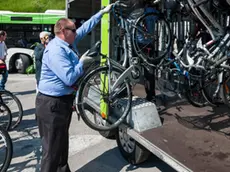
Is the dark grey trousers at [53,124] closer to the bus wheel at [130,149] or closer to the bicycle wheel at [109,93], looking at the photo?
the bicycle wheel at [109,93]

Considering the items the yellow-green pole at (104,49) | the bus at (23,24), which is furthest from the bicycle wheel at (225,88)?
the bus at (23,24)

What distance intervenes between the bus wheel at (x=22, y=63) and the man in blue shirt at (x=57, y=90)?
10.6 metres

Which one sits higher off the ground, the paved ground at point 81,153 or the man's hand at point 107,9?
the man's hand at point 107,9

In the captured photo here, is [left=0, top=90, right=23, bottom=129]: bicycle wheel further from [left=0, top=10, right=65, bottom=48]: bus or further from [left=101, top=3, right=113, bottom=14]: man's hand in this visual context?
[left=0, top=10, right=65, bottom=48]: bus

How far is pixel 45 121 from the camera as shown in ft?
10.2

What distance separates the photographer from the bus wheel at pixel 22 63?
519 inches

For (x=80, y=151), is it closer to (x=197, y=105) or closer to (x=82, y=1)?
(x=197, y=105)

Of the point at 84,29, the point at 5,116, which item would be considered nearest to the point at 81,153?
the point at 5,116

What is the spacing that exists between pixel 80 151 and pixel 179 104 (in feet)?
6.49

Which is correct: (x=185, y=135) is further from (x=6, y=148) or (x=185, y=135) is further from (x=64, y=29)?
(x=6, y=148)

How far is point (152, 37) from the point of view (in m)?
4.88

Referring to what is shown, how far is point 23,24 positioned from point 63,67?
12250 millimetres

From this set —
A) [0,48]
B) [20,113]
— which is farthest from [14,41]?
[20,113]

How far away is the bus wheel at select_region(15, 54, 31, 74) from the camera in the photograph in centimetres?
1318
